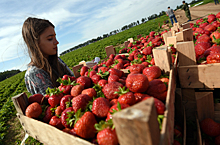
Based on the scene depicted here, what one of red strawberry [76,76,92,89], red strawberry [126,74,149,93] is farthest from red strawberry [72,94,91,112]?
red strawberry [126,74,149,93]

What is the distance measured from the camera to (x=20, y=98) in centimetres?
162

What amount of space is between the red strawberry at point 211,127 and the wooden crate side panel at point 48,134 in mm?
1527

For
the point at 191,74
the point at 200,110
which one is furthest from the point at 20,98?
the point at 200,110

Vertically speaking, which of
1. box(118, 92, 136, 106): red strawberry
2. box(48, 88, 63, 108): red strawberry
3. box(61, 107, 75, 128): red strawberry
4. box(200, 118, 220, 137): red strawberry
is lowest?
box(200, 118, 220, 137): red strawberry

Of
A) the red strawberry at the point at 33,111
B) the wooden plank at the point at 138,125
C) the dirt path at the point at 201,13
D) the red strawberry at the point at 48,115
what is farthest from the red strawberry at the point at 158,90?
the dirt path at the point at 201,13

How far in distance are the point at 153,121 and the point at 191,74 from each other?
4.44 feet

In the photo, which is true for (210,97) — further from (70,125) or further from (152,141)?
(70,125)

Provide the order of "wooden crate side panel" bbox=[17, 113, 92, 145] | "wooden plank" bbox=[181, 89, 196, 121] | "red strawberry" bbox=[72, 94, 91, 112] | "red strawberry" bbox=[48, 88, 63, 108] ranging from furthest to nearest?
"wooden plank" bbox=[181, 89, 196, 121], "red strawberry" bbox=[48, 88, 63, 108], "red strawberry" bbox=[72, 94, 91, 112], "wooden crate side panel" bbox=[17, 113, 92, 145]

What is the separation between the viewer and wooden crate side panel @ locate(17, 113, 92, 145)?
1.08 metres

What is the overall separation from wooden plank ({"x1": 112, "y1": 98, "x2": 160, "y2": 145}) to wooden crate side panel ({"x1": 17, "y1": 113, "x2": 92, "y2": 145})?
0.49m

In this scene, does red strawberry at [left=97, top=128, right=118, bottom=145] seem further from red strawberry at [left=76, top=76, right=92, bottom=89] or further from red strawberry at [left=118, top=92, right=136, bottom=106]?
red strawberry at [left=76, top=76, right=92, bottom=89]

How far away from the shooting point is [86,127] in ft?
3.71

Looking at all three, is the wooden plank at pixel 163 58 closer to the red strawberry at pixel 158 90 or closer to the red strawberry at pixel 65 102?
the red strawberry at pixel 158 90

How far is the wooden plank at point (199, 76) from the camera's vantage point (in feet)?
5.04
